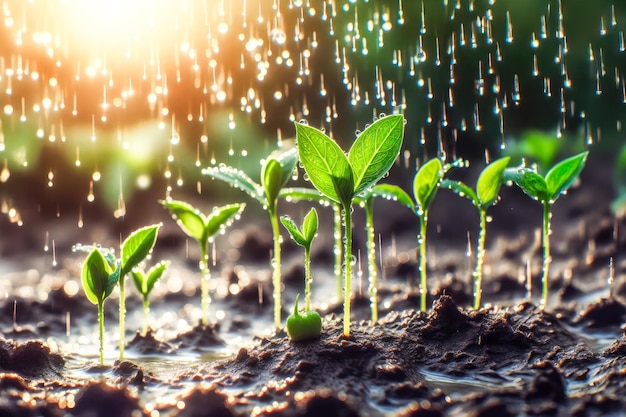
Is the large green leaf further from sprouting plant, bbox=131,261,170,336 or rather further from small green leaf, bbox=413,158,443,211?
sprouting plant, bbox=131,261,170,336

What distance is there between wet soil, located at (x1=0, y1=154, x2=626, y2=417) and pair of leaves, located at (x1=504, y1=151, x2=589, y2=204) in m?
0.31

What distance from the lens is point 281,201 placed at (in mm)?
4359

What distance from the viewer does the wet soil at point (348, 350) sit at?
1.11 metres

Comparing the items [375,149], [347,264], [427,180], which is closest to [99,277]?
[347,264]

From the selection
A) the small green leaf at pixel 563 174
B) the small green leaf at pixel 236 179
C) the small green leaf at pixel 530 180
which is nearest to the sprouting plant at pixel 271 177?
the small green leaf at pixel 236 179

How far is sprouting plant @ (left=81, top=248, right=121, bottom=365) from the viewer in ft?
4.53

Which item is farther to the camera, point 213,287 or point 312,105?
point 312,105

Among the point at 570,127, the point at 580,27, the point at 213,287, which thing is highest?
the point at 580,27

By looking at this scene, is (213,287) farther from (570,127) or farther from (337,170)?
(570,127)

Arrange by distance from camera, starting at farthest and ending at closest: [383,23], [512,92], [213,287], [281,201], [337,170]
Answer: [281,201] → [512,92] → [383,23] → [213,287] → [337,170]

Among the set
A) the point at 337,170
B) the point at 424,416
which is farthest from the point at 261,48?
the point at 424,416

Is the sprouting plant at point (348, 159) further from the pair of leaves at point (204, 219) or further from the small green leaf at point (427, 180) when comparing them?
the pair of leaves at point (204, 219)

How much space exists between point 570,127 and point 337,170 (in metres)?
3.14

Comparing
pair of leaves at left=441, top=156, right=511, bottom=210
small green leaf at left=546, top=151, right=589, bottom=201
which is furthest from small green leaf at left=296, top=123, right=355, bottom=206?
small green leaf at left=546, top=151, right=589, bottom=201
